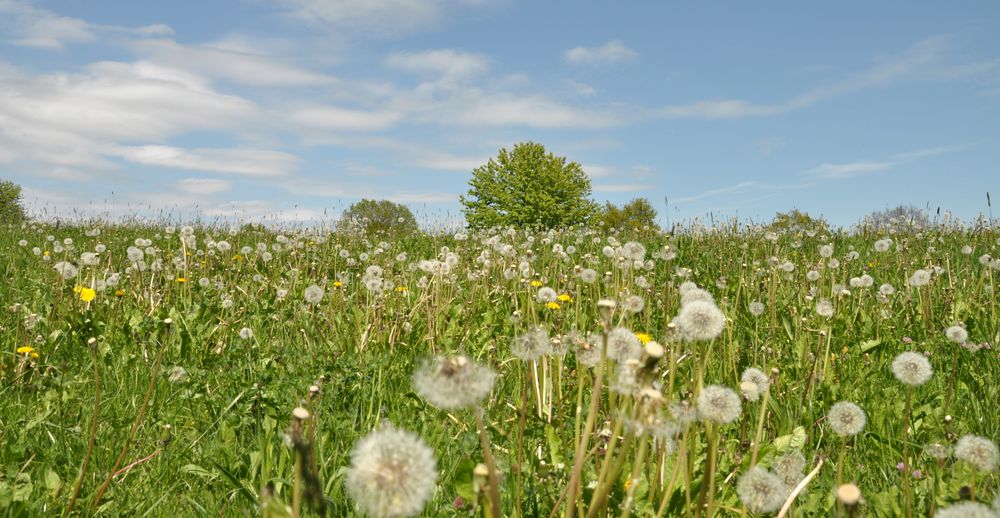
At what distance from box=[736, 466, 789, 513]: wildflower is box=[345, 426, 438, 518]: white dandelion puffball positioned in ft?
3.37

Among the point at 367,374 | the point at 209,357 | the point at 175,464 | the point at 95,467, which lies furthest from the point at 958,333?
the point at 209,357

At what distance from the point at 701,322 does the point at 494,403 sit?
5.34 ft

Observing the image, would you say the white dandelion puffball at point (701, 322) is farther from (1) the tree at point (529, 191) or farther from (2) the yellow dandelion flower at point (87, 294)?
(1) the tree at point (529, 191)

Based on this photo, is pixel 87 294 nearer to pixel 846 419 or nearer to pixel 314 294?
pixel 314 294

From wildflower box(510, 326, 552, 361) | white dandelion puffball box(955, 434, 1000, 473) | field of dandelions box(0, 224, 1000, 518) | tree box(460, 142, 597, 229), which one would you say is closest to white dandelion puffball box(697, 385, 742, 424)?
field of dandelions box(0, 224, 1000, 518)

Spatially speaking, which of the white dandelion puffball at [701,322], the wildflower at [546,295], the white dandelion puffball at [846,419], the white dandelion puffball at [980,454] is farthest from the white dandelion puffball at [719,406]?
the wildflower at [546,295]

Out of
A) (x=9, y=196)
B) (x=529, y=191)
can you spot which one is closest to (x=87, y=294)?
(x=529, y=191)

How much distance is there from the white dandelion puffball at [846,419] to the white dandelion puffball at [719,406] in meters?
0.55

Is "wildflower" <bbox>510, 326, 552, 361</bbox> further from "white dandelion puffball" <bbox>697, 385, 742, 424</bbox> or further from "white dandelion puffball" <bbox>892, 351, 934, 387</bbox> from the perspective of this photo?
"white dandelion puffball" <bbox>892, 351, 934, 387</bbox>

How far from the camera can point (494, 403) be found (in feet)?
10.5

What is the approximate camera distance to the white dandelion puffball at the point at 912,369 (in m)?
2.14

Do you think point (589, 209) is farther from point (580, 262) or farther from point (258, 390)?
point (258, 390)

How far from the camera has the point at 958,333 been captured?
3.29 metres

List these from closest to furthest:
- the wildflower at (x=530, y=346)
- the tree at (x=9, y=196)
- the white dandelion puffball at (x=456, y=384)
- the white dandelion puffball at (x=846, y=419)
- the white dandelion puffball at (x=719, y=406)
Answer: the white dandelion puffball at (x=456, y=384) → the white dandelion puffball at (x=719, y=406) → the wildflower at (x=530, y=346) → the white dandelion puffball at (x=846, y=419) → the tree at (x=9, y=196)
